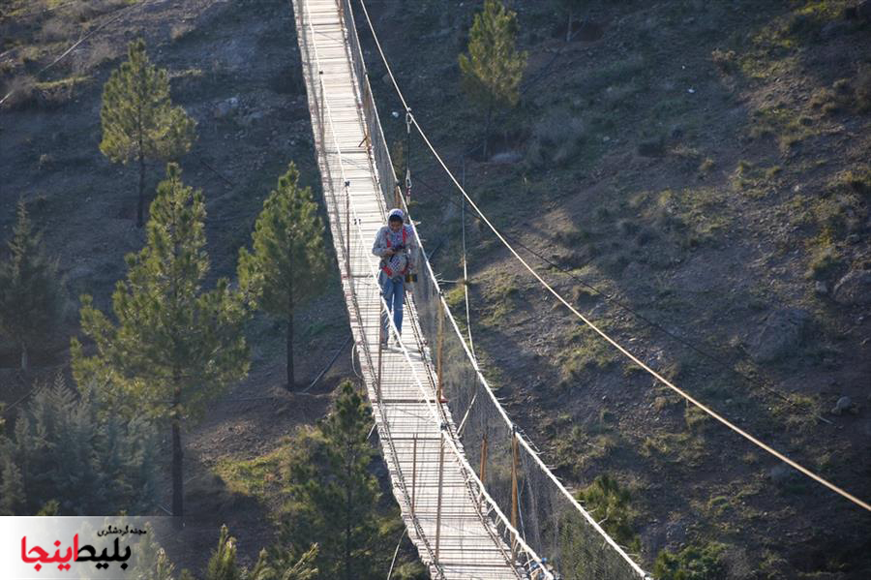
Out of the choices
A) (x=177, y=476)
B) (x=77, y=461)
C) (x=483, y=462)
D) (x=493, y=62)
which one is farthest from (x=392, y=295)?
(x=493, y=62)

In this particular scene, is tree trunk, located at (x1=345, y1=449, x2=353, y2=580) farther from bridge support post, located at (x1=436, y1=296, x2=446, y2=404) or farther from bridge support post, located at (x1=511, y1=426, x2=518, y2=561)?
bridge support post, located at (x1=511, y1=426, x2=518, y2=561)

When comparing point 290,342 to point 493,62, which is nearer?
point 290,342

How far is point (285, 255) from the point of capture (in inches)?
1022

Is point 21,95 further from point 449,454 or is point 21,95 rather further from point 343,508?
point 449,454

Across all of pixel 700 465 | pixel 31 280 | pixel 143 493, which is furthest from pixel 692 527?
pixel 31 280

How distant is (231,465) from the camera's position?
25359 millimetres

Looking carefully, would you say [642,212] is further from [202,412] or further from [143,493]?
[143,493]

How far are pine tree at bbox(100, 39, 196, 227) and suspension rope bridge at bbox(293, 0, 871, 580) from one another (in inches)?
461

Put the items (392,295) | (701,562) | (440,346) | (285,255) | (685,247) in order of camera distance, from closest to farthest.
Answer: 1. (440,346)
2. (392,295)
3. (701,562)
4. (685,247)
5. (285,255)

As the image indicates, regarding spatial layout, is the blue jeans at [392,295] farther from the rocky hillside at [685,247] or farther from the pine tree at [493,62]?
the pine tree at [493,62]

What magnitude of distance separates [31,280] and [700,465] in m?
15.0

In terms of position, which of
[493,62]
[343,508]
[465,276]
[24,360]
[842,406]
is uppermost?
[493,62]

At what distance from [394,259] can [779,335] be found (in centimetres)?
844

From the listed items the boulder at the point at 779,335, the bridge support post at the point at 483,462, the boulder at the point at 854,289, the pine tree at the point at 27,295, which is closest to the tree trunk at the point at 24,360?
the pine tree at the point at 27,295
